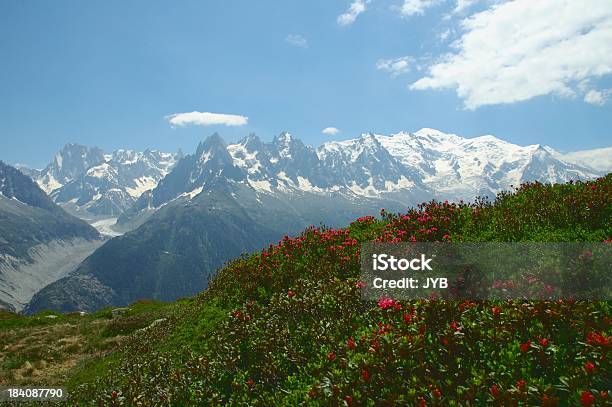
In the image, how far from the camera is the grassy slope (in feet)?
18.9

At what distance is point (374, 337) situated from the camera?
7.23m

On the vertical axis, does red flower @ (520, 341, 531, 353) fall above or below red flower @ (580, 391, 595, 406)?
above

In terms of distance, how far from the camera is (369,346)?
7266mm

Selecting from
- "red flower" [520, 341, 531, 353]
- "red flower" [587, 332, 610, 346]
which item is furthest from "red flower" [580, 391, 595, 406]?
"red flower" [520, 341, 531, 353]

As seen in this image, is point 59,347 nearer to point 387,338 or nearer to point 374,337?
point 374,337

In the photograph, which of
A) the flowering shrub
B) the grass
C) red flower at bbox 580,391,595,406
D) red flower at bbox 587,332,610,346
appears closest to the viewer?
red flower at bbox 580,391,595,406

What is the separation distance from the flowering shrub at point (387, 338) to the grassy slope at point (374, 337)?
30 millimetres

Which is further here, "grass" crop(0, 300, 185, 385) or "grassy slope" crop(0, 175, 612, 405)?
"grass" crop(0, 300, 185, 385)

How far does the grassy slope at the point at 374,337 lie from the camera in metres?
5.75

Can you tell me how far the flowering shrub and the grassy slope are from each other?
30 mm

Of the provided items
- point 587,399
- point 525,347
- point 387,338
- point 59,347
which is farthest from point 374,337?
point 59,347

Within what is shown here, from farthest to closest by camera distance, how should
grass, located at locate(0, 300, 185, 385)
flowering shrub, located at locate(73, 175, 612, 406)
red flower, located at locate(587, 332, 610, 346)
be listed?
1. grass, located at locate(0, 300, 185, 385)
2. flowering shrub, located at locate(73, 175, 612, 406)
3. red flower, located at locate(587, 332, 610, 346)

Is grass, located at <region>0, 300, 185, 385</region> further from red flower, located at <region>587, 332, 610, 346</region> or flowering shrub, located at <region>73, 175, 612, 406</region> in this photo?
red flower, located at <region>587, 332, 610, 346</region>

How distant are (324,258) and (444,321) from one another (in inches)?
281
